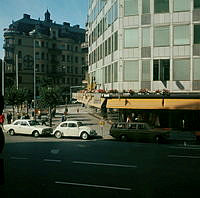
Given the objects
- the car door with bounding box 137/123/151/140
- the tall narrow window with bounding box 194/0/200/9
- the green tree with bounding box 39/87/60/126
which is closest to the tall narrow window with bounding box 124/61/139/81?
the tall narrow window with bounding box 194/0/200/9

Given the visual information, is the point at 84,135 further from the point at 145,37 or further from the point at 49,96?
the point at 145,37

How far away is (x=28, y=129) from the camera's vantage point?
84.4 feet

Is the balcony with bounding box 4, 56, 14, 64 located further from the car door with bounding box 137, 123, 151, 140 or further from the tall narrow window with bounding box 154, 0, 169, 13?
the car door with bounding box 137, 123, 151, 140

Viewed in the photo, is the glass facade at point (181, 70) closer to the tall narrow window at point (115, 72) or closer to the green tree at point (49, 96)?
the tall narrow window at point (115, 72)

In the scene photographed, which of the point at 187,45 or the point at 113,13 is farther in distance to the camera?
the point at 113,13

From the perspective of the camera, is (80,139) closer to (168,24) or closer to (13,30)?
(168,24)

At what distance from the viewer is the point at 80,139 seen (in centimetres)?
2420

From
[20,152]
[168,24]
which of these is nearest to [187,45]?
[168,24]

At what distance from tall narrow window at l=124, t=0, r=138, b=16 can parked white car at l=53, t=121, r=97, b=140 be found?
44.2ft

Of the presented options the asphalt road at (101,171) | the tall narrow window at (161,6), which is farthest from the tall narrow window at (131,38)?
the asphalt road at (101,171)

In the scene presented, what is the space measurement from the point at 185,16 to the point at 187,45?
2.88 m

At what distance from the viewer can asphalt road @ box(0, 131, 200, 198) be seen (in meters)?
10.3

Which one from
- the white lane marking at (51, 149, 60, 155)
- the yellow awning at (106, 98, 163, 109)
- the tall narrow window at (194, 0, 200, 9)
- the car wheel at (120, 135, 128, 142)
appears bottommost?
the white lane marking at (51, 149, 60, 155)

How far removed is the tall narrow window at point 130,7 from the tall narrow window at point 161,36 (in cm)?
316
